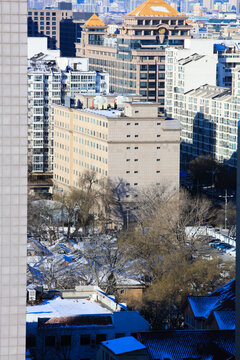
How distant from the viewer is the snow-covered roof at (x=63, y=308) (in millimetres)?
37281

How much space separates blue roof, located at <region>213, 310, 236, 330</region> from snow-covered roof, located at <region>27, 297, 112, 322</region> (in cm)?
373

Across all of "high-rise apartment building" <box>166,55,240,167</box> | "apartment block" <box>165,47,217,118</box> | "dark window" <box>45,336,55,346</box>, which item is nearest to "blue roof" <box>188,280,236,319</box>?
"dark window" <box>45,336,55,346</box>

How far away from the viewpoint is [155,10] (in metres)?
117

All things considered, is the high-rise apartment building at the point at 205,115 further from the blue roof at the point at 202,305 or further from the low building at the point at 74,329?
the low building at the point at 74,329

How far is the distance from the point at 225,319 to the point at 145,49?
75415 millimetres

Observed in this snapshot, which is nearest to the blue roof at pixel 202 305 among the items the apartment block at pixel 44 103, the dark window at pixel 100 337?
the dark window at pixel 100 337

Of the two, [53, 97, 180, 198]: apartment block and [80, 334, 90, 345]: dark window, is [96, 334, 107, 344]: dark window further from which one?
[53, 97, 180, 198]: apartment block

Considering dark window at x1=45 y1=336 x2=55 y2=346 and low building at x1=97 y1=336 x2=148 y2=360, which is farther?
dark window at x1=45 y1=336 x2=55 y2=346

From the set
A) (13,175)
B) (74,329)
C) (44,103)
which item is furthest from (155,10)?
(13,175)

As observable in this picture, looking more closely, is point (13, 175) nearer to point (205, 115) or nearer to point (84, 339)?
point (84, 339)

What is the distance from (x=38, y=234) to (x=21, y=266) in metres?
42.0

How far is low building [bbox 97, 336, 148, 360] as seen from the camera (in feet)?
102

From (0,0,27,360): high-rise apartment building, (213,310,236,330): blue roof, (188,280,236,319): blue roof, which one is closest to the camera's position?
(0,0,27,360): high-rise apartment building

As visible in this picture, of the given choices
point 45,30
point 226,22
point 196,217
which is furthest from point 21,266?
point 226,22
